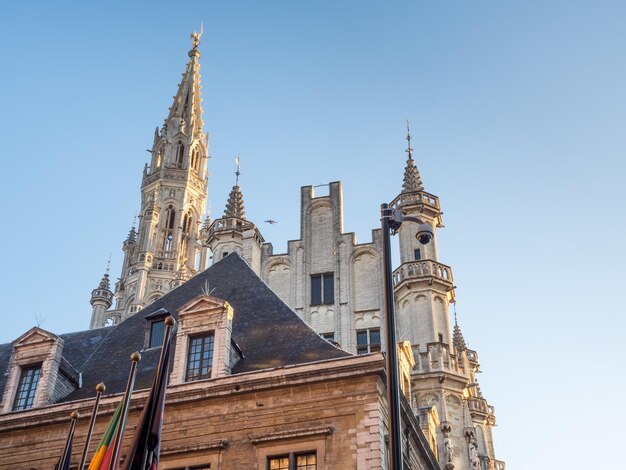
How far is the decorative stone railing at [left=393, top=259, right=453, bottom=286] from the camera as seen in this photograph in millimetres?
34500

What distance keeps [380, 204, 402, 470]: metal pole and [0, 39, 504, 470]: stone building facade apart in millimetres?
7111

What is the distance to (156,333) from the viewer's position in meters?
24.6

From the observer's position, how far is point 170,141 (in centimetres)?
8081

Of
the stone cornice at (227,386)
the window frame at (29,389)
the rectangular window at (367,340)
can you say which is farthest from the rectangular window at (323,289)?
the window frame at (29,389)

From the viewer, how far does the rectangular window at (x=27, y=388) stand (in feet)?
75.9

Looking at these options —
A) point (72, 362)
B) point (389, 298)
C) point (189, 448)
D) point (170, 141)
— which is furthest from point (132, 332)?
point (170, 141)

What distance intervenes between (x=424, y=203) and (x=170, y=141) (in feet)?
159

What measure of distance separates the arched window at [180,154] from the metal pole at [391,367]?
67.9 m

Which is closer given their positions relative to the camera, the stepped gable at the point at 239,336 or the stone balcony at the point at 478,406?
the stepped gable at the point at 239,336

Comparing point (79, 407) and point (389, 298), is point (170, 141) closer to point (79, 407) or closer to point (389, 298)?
point (79, 407)

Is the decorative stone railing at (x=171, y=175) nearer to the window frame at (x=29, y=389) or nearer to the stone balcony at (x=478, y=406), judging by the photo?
the stone balcony at (x=478, y=406)

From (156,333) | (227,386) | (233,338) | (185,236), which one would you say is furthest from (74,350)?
(185,236)

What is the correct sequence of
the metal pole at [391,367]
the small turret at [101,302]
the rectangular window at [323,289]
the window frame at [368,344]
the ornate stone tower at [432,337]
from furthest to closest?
the small turret at [101,302] → the rectangular window at [323,289] → the ornate stone tower at [432,337] → the window frame at [368,344] → the metal pole at [391,367]

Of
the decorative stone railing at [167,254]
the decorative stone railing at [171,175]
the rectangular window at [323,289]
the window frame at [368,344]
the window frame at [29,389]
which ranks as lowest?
the window frame at [29,389]
